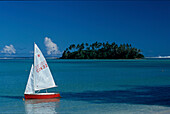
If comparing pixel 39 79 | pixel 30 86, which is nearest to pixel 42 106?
pixel 39 79

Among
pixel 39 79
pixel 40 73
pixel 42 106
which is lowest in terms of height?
pixel 42 106

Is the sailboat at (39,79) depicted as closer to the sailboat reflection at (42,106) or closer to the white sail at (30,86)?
the white sail at (30,86)

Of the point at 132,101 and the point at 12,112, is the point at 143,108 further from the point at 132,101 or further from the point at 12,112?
the point at 12,112

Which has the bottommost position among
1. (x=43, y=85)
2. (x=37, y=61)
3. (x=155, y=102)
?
(x=155, y=102)

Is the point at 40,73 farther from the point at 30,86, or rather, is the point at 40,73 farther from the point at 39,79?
the point at 30,86

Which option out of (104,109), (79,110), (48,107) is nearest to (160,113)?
(104,109)

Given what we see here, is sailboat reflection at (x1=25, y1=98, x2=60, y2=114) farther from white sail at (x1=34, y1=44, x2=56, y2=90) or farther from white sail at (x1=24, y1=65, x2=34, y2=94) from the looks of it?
white sail at (x1=34, y1=44, x2=56, y2=90)

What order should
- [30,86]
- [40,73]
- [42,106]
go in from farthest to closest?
[30,86] → [40,73] → [42,106]

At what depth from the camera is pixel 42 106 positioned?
20.5 metres

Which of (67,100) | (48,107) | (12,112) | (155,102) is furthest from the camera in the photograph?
(67,100)

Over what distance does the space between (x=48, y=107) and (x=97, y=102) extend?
4793 mm

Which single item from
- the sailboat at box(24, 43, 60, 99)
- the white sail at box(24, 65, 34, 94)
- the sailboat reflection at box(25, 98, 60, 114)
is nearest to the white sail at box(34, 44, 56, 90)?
the sailboat at box(24, 43, 60, 99)

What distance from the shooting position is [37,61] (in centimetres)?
2264

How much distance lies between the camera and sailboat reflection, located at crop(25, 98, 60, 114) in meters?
18.9
